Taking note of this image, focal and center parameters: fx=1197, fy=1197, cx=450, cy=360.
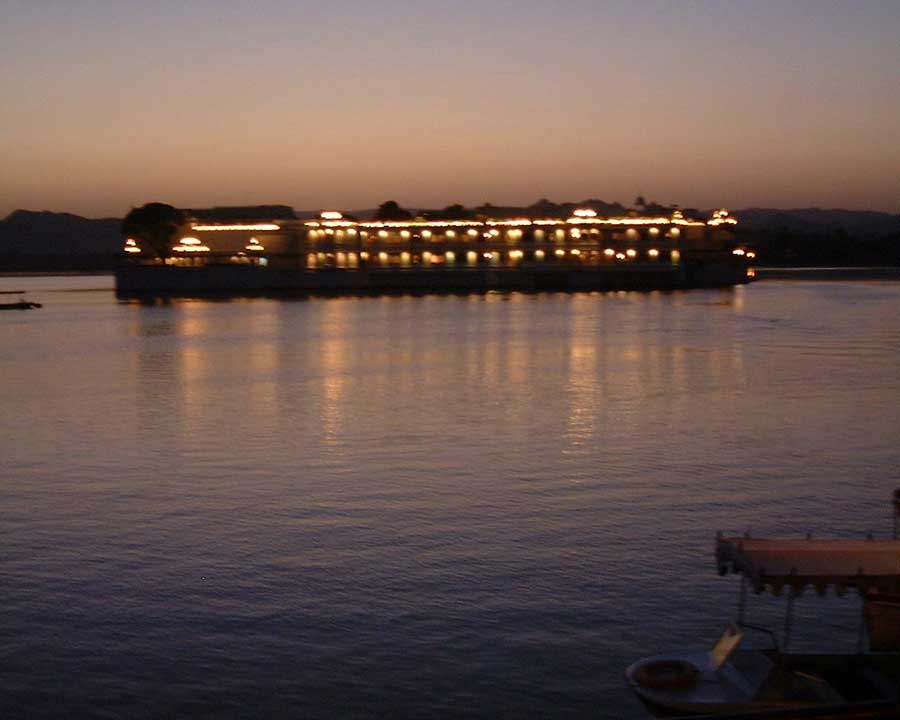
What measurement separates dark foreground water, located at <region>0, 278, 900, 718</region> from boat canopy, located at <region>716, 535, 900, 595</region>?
107 centimetres

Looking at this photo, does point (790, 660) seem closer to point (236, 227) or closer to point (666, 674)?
point (666, 674)

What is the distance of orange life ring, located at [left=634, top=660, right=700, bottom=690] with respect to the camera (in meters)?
6.25

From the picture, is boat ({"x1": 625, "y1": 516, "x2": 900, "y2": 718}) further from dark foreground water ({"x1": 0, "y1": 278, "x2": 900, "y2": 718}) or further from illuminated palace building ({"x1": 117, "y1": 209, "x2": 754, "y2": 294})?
illuminated palace building ({"x1": 117, "y1": 209, "x2": 754, "y2": 294})

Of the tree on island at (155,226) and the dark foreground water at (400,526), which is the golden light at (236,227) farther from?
the dark foreground water at (400,526)

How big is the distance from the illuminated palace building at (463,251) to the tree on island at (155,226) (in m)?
0.53

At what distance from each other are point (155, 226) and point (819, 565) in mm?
91675

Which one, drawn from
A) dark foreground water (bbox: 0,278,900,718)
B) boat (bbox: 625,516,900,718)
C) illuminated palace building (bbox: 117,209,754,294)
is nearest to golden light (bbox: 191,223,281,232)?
illuminated palace building (bbox: 117,209,754,294)

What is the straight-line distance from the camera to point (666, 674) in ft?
20.9

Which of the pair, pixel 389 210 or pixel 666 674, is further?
pixel 389 210

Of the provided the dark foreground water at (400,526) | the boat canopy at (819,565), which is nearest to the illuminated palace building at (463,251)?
the dark foreground water at (400,526)

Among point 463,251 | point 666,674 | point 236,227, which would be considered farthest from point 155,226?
point 666,674

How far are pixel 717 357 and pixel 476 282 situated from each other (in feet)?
204

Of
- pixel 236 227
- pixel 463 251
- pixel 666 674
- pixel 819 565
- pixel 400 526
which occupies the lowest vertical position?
pixel 400 526

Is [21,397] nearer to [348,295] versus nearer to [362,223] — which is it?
[348,295]
